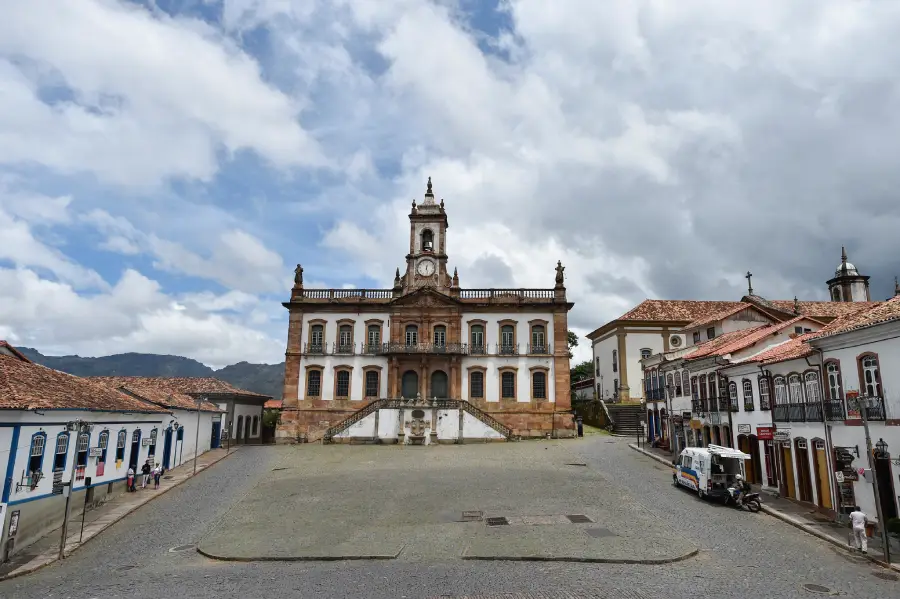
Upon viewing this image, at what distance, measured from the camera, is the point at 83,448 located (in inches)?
862

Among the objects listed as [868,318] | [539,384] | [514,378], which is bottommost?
[539,384]

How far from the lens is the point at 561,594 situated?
37.7ft

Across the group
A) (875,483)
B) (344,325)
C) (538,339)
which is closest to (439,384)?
(538,339)

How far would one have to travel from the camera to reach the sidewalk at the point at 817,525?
48.9 feet

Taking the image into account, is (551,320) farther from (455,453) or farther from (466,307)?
(455,453)

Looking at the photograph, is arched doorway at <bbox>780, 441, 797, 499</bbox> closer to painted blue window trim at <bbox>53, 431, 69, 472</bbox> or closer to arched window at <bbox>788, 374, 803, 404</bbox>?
arched window at <bbox>788, 374, 803, 404</bbox>

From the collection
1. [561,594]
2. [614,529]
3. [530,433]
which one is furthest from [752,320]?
[561,594]

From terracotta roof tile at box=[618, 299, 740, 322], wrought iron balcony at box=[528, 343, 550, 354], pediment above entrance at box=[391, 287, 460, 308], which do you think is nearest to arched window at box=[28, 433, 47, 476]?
pediment above entrance at box=[391, 287, 460, 308]

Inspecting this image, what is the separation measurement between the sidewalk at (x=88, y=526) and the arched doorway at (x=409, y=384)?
52.8ft

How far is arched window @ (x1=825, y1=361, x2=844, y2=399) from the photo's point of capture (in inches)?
746

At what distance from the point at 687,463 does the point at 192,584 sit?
55.9 ft

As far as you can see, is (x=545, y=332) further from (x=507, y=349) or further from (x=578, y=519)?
(x=578, y=519)

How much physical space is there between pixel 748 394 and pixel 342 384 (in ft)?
89.3

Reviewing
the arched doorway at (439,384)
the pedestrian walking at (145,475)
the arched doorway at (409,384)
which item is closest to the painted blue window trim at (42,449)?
the pedestrian walking at (145,475)
